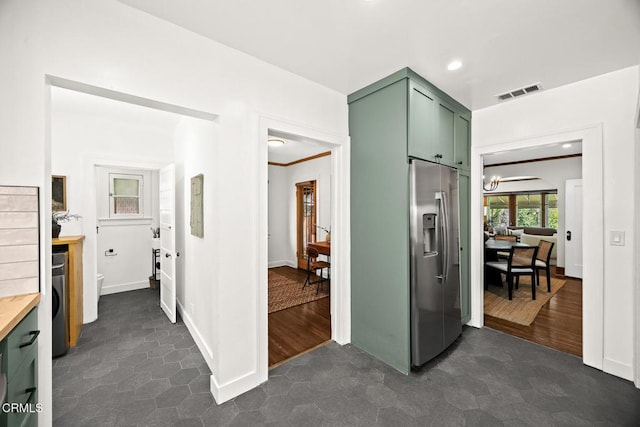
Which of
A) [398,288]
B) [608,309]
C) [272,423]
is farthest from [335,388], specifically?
[608,309]

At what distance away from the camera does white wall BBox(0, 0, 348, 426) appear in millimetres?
1329

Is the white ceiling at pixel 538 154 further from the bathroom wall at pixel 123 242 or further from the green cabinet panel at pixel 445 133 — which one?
the bathroom wall at pixel 123 242

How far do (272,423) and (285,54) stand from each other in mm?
2707

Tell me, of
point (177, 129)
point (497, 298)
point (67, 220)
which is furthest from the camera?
point (497, 298)

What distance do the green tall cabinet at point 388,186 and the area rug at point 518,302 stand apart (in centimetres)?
205

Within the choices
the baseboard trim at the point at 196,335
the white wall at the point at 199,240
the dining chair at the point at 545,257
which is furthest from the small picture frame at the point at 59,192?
the dining chair at the point at 545,257

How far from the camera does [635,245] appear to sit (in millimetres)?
2102

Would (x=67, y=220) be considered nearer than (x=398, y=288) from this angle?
No

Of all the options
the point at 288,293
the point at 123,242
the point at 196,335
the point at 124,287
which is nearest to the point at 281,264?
the point at 288,293

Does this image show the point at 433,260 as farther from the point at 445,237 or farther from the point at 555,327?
the point at 555,327

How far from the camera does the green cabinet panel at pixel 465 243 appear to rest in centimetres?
308

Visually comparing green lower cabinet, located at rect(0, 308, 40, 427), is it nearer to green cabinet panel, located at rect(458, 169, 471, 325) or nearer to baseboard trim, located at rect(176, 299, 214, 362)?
baseboard trim, located at rect(176, 299, 214, 362)

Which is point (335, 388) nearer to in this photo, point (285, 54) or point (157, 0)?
point (285, 54)

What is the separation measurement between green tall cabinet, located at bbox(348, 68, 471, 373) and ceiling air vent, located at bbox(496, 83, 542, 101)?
45cm
